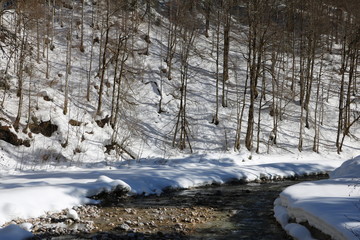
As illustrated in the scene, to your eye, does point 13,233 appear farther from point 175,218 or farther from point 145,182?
point 145,182

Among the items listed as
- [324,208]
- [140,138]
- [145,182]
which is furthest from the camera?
[140,138]

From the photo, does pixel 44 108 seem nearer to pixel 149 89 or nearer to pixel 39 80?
pixel 39 80

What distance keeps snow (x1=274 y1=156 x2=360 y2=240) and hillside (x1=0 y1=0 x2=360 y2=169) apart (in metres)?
7.51

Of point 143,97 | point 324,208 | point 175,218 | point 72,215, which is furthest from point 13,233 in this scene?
point 143,97

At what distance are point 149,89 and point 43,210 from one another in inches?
786

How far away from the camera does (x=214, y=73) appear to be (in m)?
33.3

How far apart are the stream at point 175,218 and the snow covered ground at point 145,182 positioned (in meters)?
0.50

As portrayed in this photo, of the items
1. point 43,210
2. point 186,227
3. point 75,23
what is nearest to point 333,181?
point 186,227

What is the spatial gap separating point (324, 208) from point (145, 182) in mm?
6876

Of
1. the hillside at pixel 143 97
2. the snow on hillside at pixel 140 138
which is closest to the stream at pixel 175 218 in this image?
the snow on hillside at pixel 140 138

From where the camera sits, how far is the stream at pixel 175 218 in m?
8.39

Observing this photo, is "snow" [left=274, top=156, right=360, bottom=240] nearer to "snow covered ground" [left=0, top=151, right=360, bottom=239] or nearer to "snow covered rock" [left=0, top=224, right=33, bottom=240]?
"snow covered ground" [left=0, top=151, right=360, bottom=239]

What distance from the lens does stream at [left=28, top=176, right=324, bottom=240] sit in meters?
8.39

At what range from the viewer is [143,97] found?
91.7 feet
